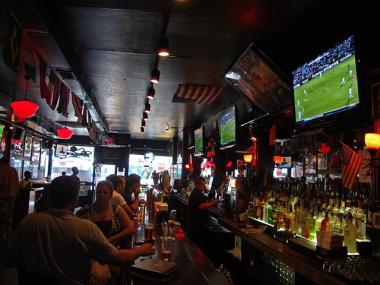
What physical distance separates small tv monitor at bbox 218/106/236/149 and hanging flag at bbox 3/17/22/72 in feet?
12.6

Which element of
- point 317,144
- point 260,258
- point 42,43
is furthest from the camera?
point 317,144

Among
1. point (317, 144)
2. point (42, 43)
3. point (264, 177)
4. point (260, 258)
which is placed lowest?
point (260, 258)

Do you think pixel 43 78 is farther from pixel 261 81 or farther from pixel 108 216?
A: pixel 261 81

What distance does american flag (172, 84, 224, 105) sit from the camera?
6.97 m

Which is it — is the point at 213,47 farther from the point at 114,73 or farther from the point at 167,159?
the point at 167,159

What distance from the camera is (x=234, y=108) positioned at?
21.3ft

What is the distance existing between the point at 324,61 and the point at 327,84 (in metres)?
0.23

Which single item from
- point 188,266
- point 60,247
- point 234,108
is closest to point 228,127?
point 234,108

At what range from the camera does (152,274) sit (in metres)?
2.54

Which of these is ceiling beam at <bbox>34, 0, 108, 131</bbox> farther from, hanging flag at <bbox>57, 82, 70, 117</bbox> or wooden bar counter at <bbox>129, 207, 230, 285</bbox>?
wooden bar counter at <bbox>129, 207, 230, 285</bbox>

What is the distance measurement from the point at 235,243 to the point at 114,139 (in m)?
12.9

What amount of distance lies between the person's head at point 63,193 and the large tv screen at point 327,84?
2.31 metres

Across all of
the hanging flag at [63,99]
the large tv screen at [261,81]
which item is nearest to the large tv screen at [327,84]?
the large tv screen at [261,81]

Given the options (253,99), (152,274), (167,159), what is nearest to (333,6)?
(253,99)
